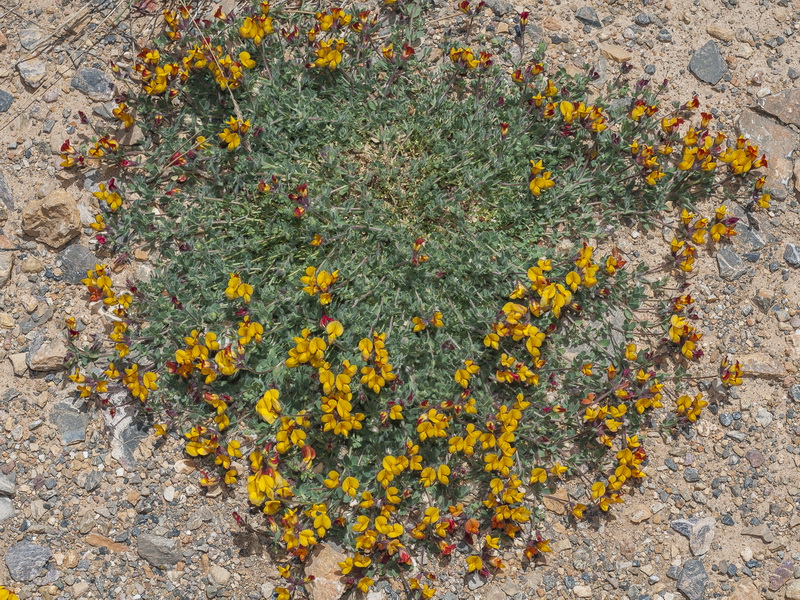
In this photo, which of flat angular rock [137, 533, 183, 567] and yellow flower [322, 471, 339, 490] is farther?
flat angular rock [137, 533, 183, 567]

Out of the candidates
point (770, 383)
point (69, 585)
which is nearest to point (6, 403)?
point (69, 585)

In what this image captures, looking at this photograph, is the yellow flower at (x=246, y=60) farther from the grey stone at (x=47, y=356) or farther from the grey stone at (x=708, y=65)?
the grey stone at (x=708, y=65)

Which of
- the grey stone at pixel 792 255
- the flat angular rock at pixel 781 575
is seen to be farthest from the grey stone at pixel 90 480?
the grey stone at pixel 792 255

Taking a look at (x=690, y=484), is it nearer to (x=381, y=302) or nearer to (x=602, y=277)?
(x=602, y=277)

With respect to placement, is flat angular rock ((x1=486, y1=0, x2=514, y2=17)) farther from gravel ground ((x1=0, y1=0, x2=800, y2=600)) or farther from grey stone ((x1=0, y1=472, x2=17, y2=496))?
grey stone ((x1=0, y1=472, x2=17, y2=496))

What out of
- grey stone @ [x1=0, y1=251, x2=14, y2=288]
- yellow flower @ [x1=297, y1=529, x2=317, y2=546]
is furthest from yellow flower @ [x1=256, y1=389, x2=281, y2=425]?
grey stone @ [x1=0, y1=251, x2=14, y2=288]

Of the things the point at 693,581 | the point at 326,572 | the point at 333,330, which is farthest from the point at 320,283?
the point at 693,581
